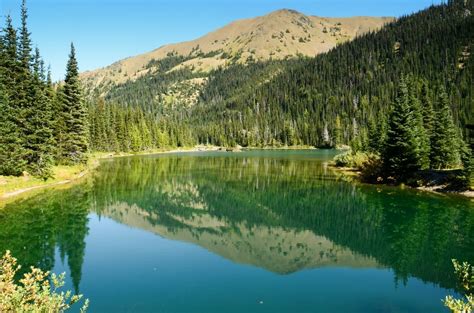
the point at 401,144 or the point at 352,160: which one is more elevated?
the point at 401,144

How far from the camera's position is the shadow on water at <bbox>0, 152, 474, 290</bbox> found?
2445cm

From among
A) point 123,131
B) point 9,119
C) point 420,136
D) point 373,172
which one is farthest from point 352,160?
point 123,131

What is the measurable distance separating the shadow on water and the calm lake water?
0.12m

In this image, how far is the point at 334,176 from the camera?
65.6 meters

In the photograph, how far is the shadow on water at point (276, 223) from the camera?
963 inches

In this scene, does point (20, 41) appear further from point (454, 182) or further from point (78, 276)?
point (454, 182)

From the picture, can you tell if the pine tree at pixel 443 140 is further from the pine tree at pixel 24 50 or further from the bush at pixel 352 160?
the pine tree at pixel 24 50

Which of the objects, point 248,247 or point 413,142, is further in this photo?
point 413,142

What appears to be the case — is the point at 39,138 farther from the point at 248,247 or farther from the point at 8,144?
the point at 248,247

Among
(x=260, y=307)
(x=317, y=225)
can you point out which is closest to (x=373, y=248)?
(x=317, y=225)

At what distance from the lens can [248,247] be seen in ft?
90.3

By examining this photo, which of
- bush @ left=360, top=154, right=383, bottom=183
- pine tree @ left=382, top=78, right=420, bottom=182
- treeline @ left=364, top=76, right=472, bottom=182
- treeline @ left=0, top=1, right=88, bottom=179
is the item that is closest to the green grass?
treeline @ left=0, top=1, right=88, bottom=179

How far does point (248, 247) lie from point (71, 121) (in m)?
48.0

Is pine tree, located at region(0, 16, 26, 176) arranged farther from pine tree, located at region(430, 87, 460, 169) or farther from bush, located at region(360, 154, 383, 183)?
pine tree, located at region(430, 87, 460, 169)
